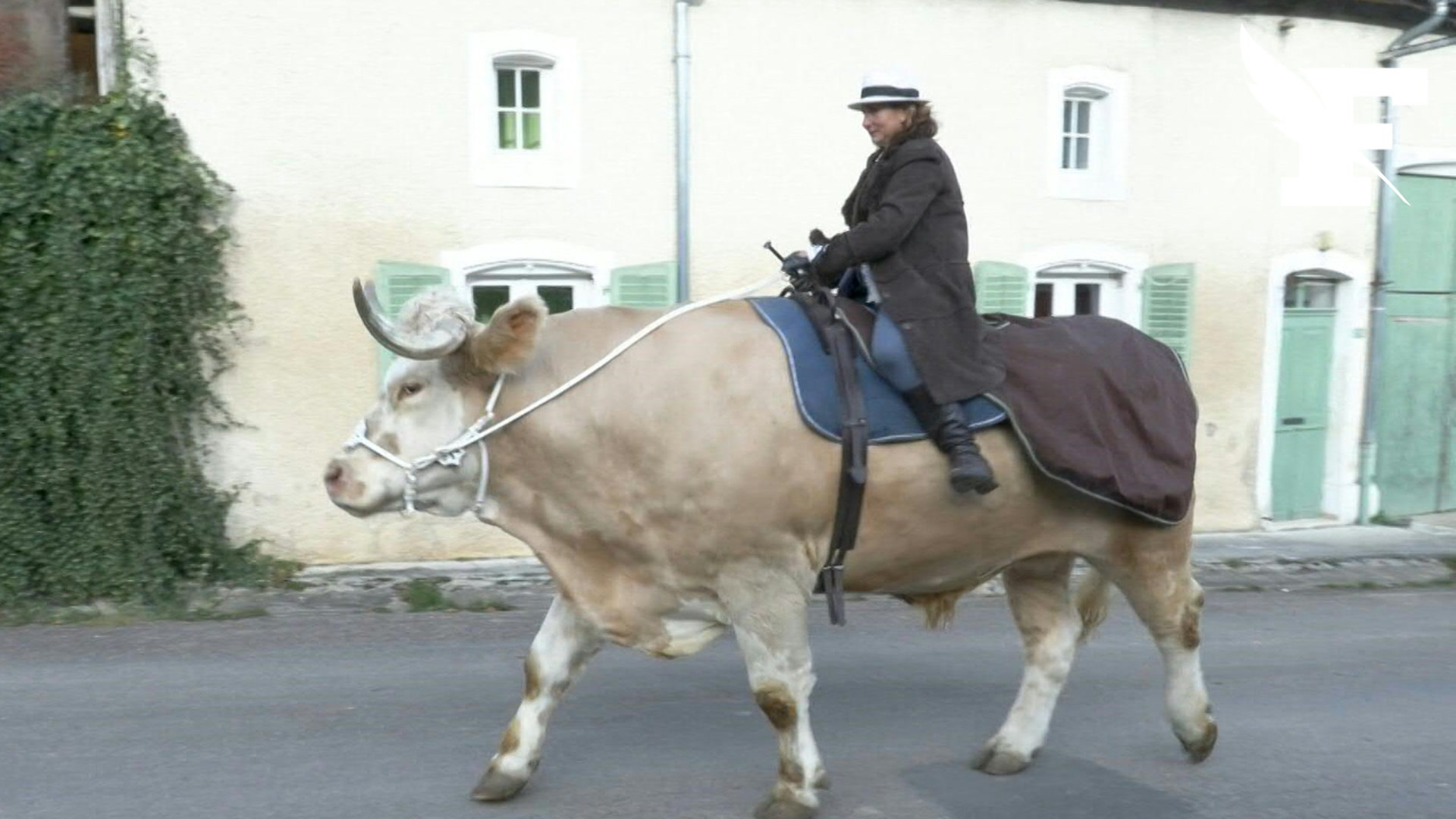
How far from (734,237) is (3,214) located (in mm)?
4989

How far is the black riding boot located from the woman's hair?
0.91 m

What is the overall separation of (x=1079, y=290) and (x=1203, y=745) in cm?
716

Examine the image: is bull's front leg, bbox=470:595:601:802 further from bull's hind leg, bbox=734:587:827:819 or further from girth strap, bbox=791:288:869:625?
girth strap, bbox=791:288:869:625

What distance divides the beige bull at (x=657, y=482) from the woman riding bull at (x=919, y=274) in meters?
0.16

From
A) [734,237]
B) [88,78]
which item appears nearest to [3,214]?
[88,78]

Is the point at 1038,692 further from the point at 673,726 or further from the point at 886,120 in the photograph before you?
the point at 886,120

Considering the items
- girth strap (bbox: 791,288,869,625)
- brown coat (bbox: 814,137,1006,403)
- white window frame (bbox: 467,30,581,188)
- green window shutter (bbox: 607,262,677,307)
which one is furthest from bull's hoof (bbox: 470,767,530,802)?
white window frame (bbox: 467,30,581,188)

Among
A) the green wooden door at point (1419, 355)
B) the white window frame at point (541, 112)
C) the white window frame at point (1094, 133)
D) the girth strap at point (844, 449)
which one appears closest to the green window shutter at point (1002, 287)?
the white window frame at point (1094, 133)

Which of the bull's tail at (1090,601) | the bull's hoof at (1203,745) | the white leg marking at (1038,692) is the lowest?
the bull's hoof at (1203,745)

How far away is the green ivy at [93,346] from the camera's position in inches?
340

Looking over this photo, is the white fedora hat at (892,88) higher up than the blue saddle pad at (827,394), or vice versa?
the white fedora hat at (892,88)

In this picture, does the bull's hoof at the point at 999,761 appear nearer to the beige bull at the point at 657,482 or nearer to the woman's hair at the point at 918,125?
the beige bull at the point at 657,482

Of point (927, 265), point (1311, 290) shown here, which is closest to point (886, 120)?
point (927, 265)

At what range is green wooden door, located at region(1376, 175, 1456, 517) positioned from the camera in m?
13.0
